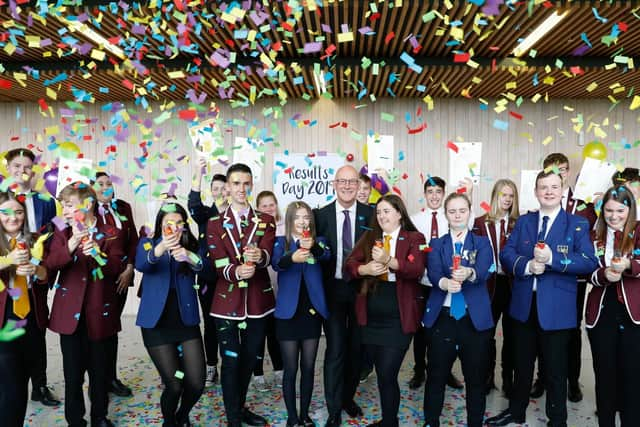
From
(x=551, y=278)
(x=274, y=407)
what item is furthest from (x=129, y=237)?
(x=551, y=278)

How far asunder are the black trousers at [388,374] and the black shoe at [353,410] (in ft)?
1.31

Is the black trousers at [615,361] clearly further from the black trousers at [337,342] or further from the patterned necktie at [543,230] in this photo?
the black trousers at [337,342]

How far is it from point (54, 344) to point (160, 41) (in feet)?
11.1

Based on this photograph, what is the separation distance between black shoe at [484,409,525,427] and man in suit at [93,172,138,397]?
2.55 m

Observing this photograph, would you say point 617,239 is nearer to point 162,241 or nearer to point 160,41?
point 162,241

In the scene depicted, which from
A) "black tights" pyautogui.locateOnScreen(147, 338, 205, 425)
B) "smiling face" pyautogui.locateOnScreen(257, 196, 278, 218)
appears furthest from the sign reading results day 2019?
"black tights" pyautogui.locateOnScreen(147, 338, 205, 425)

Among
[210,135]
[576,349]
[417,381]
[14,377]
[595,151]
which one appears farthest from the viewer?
[210,135]

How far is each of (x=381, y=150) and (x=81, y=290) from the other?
4208mm

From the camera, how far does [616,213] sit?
272cm

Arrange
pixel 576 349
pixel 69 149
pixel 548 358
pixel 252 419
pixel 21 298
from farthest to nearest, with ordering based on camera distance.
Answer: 1. pixel 69 149
2. pixel 576 349
3. pixel 252 419
4. pixel 548 358
5. pixel 21 298

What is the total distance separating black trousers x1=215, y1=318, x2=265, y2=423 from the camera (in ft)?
9.35

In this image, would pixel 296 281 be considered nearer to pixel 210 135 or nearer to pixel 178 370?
pixel 178 370

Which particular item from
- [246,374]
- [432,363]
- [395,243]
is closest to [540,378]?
[432,363]

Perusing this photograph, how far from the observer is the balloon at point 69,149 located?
6.17 metres
